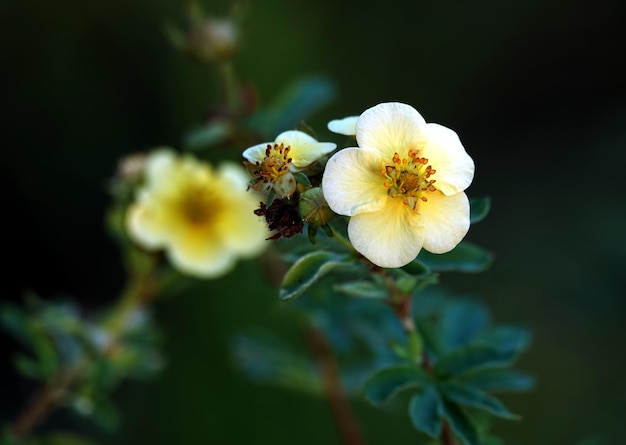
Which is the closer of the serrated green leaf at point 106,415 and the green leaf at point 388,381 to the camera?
the green leaf at point 388,381

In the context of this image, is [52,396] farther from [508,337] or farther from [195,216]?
[508,337]

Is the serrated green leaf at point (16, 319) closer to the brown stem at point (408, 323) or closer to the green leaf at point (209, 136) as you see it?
the green leaf at point (209, 136)

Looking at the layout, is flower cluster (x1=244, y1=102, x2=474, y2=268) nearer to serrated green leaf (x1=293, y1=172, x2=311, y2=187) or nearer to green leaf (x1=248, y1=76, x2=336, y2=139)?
serrated green leaf (x1=293, y1=172, x2=311, y2=187)

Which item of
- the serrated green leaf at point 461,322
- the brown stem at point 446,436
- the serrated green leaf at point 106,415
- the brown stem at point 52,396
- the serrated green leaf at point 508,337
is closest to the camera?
the brown stem at point 446,436

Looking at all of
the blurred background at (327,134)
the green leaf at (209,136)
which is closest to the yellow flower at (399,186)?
the green leaf at (209,136)

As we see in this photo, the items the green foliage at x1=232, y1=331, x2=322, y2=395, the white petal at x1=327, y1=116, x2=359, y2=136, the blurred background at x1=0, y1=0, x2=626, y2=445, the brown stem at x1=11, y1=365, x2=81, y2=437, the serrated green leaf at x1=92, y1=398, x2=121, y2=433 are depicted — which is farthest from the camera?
the blurred background at x1=0, y1=0, x2=626, y2=445

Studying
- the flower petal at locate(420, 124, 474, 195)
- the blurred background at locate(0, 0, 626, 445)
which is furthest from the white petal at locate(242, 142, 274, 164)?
the blurred background at locate(0, 0, 626, 445)

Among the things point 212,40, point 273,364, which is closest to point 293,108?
point 212,40
